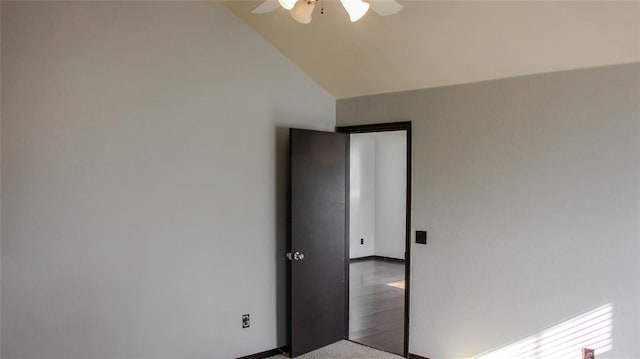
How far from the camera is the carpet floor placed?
402 centimetres

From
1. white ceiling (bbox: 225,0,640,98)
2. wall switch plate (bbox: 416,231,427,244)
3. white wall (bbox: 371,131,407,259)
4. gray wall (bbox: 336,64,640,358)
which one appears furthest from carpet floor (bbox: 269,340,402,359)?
white wall (bbox: 371,131,407,259)

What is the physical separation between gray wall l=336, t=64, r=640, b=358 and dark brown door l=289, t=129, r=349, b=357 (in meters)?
0.72

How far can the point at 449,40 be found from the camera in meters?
3.23

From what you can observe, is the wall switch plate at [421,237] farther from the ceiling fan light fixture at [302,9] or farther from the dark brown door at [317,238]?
the ceiling fan light fixture at [302,9]

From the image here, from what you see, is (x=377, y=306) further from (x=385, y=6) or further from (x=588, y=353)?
(x=385, y=6)

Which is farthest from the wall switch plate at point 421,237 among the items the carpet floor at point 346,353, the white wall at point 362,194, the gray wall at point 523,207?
the white wall at point 362,194

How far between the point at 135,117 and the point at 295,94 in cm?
147

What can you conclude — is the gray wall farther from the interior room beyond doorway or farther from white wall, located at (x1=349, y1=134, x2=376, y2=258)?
white wall, located at (x1=349, y1=134, x2=376, y2=258)

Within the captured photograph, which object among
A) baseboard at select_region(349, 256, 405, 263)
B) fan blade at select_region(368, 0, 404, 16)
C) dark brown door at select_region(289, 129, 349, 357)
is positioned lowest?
baseboard at select_region(349, 256, 405, 263)

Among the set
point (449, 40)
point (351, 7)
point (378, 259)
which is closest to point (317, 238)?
point (449, 40)

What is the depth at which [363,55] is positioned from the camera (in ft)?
12.3

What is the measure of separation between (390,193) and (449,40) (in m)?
5.56

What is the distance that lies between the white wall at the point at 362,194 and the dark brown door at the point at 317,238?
397cm

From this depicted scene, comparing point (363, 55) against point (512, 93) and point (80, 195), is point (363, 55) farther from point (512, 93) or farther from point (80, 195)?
point (80, 195)
